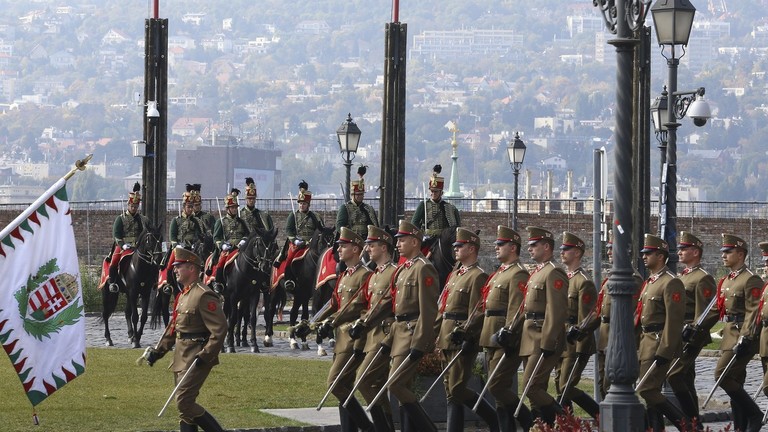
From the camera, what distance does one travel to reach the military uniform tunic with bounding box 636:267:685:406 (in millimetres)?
14805

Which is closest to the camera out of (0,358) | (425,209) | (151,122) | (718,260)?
(0,358)

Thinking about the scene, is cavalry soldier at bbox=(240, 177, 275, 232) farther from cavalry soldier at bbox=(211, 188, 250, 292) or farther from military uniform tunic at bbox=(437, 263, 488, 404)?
military uniform tunic at bbox=(437, 263, 488, 404)

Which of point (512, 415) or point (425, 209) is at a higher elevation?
point (425, 209)

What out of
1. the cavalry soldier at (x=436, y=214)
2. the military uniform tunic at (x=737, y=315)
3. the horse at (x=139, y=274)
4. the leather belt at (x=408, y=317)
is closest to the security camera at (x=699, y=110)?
the cavalry soldier at (x=436, y=214)

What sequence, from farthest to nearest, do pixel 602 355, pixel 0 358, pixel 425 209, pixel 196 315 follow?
pixel 425 209 → pixel 0 358 → pixel 602 355 → pixel 196 315

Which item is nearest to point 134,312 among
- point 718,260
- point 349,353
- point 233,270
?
point 233,270

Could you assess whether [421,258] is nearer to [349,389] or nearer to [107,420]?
[349,389]

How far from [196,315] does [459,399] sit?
2.40 meters

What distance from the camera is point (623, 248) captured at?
1348 centimetres

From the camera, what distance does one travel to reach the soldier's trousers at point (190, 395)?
1398 cm

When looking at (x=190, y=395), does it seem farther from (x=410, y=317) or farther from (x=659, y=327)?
(x=659, y=327)

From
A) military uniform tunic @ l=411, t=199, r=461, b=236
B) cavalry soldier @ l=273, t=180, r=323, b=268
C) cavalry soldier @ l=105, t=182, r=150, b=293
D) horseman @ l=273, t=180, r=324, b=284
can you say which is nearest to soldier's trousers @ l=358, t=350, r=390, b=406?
military uniform tunic @ l=411, t=199, r=461, b=236

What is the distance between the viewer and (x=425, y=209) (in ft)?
83.1

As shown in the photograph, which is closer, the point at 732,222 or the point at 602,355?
the point at 602,355
